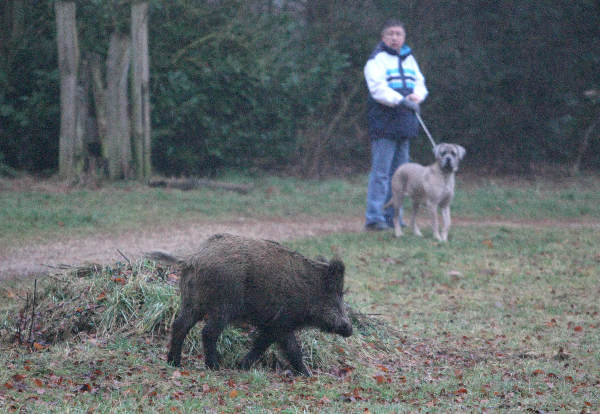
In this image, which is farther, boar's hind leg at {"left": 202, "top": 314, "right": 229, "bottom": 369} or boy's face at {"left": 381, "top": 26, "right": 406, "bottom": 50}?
boy's face at {"left": 381, "top": 26, "right": 406, "bottom": 50}

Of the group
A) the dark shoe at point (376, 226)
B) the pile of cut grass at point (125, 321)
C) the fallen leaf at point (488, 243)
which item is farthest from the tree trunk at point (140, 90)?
the pile of cut grass at point (125, 321)

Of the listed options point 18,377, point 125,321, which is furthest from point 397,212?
point 18,377

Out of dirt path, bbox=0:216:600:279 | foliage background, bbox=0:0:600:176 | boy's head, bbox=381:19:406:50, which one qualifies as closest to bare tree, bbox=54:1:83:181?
foliage background, bbox=0:0:600:176

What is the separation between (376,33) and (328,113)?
210 cm

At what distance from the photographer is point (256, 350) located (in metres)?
5.74

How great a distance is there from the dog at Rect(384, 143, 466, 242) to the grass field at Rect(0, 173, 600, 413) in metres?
0.33

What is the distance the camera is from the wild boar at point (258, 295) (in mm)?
5333

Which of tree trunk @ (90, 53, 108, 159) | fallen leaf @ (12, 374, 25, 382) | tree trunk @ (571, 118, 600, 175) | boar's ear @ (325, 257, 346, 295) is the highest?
tree trunk @ (90, 53, 108, 159)

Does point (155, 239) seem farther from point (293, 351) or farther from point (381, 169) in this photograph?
point (293, 351)

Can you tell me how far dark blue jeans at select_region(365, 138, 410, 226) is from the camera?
38.5 feet

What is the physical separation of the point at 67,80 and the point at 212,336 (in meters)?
9.45

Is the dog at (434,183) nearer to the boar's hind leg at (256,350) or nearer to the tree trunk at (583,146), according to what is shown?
the boar's hind leg at (256,350)

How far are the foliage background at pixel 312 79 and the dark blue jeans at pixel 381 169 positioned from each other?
4.87 meters

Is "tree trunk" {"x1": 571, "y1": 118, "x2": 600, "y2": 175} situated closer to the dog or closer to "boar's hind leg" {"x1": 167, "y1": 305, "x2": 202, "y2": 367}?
the dog
